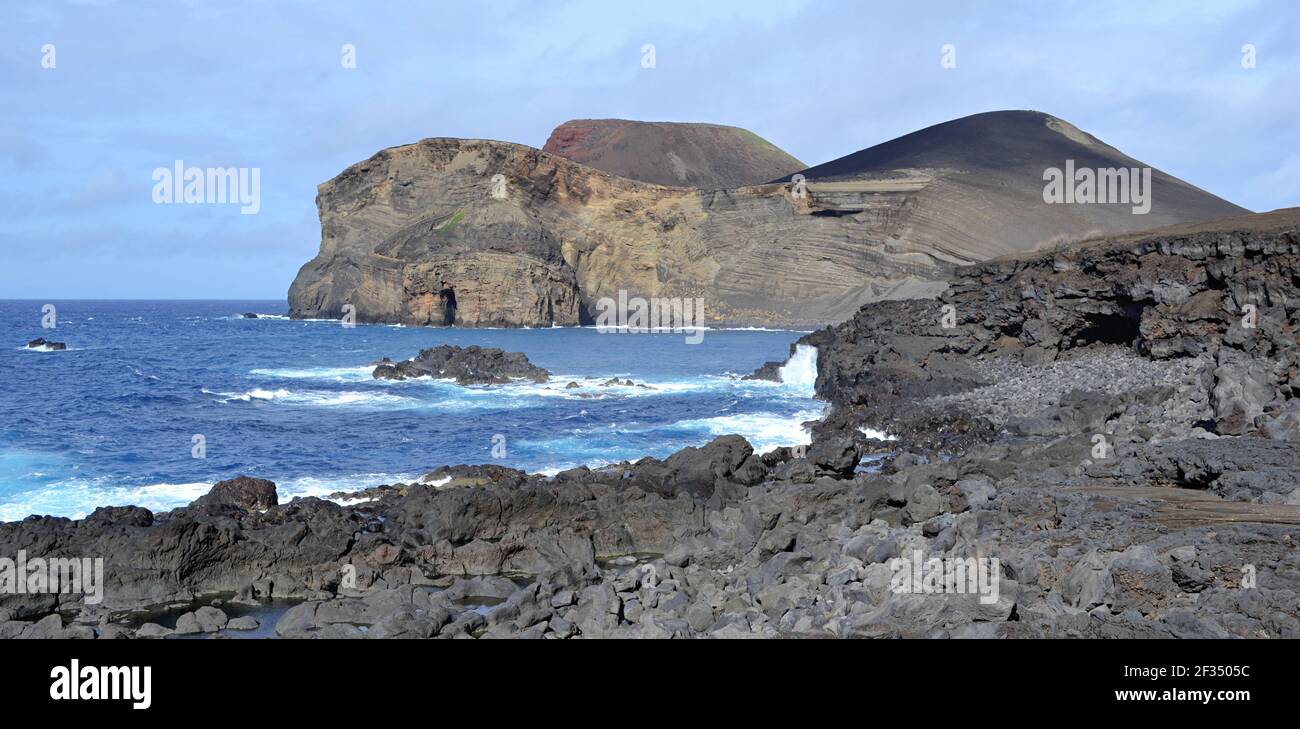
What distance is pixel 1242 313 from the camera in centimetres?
2430

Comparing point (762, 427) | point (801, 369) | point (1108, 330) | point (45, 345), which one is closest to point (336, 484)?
point (762, 427)


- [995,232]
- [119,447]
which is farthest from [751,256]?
[119,447]

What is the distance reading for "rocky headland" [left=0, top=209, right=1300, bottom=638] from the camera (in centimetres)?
825

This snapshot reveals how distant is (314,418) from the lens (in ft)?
93.1

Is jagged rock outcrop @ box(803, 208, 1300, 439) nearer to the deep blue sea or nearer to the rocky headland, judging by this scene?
the rocky headland

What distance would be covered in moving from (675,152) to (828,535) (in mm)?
140177

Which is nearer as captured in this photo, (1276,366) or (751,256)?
(1276,366)

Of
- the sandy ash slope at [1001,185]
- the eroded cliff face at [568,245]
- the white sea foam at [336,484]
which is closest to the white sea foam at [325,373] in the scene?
the white sea foam at [336,484]

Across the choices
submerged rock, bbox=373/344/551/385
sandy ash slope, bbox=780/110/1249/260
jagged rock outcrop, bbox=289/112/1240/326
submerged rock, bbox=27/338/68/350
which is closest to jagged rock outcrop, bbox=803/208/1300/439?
submerged rock, bbox=373/344/551/385

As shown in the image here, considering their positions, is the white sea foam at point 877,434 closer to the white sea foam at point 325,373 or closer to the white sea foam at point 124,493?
the white sea foam at point 124,493

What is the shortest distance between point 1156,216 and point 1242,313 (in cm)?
5988

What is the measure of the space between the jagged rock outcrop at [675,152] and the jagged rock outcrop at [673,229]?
2095 inches

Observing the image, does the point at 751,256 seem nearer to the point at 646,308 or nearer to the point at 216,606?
the point at 646,308

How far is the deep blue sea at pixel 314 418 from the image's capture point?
2008 cm
